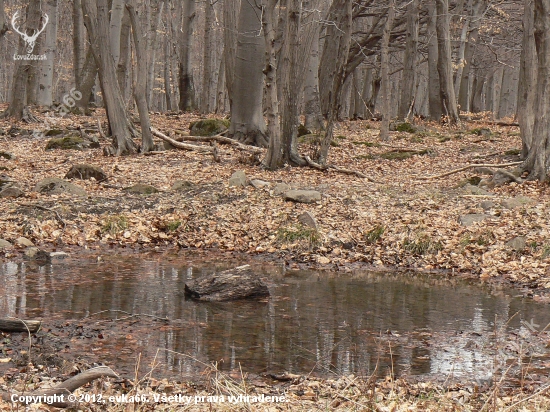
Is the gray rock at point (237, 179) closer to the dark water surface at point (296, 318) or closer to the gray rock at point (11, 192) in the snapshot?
the dark water surface at point (296, 318)

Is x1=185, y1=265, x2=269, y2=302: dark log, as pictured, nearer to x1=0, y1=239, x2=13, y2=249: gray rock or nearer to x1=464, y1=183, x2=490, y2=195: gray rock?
x1=0, y1=239, x2=13, y2=249: gray rock

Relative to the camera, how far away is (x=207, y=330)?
23.1ft

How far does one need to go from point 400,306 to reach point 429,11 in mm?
19502

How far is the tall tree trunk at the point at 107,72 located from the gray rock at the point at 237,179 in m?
4.34

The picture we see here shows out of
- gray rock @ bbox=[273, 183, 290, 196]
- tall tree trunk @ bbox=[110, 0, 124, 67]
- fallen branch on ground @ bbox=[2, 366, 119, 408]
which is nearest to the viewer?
fallen branch on ground @ bbox=[2, 366, 119, 408]

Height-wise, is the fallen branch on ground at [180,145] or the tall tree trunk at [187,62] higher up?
the tall tree trunk at [187,62]

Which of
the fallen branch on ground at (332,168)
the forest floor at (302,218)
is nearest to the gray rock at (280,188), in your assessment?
the forest floor at (302,218)

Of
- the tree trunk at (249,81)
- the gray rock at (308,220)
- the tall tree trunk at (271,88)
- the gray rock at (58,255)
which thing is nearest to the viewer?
the gray rock at (58,255)

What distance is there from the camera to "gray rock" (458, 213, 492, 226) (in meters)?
11.3

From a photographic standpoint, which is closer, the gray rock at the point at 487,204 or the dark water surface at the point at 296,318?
the dark water surface at the point at 296,318

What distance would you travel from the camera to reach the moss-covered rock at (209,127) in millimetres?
18844

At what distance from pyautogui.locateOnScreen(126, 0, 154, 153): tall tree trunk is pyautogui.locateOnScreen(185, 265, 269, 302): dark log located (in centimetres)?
888

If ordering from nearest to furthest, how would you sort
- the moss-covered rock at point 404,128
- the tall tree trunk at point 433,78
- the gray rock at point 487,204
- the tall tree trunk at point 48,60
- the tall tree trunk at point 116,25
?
the gray rock at point 487,204 → the tall tree trunk at point 116,25 → the moss-covered rock at point 404,128 → the tall tree trunk at point 48,60 → the tall tree trunk at point 433,78

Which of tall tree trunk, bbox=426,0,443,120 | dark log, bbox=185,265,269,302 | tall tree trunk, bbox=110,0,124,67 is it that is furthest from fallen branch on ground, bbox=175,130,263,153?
tall tree trunk, bbox=426,0,443,120
